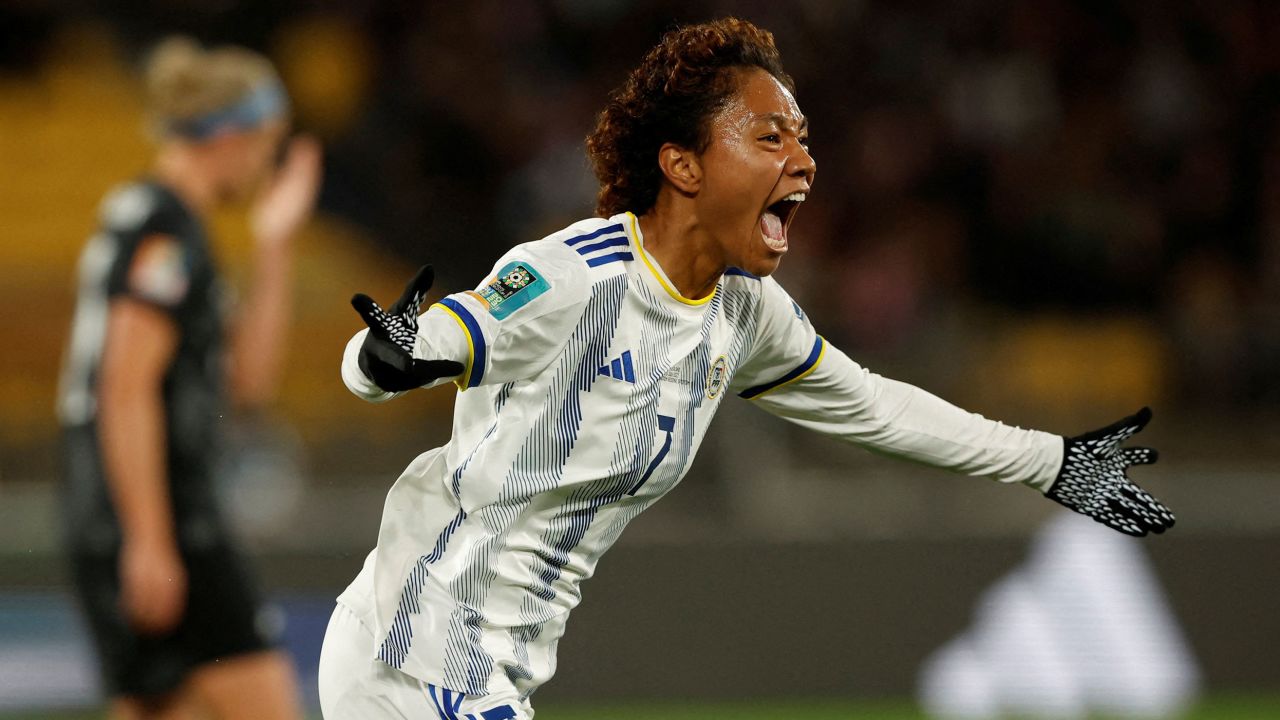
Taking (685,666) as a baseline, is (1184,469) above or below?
above

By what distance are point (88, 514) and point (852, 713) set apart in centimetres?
417

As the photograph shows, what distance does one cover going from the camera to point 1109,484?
3.80 metres

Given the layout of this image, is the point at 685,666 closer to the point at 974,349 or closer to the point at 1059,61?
the point at 974,349

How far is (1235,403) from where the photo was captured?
8.88m

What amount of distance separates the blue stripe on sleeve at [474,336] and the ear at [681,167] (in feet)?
1.82

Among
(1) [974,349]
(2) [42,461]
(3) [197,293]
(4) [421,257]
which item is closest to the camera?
(3) [197,293]

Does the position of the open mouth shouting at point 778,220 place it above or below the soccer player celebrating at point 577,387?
above

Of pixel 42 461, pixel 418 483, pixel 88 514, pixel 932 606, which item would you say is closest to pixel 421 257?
pixel 42 461

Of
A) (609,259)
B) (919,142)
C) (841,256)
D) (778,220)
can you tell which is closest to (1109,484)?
(778,220)

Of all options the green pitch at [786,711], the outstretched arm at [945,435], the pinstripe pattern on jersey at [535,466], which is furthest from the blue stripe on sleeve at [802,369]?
the green pitch at [786,711]

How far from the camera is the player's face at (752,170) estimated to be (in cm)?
320

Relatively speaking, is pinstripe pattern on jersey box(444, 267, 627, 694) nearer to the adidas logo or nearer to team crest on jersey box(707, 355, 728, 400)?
the adidas logo

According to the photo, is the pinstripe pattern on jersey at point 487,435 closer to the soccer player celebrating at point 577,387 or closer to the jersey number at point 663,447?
the soccer player celebrating at point 577,387

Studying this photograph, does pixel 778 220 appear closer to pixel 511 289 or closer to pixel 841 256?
pixel 511 289
